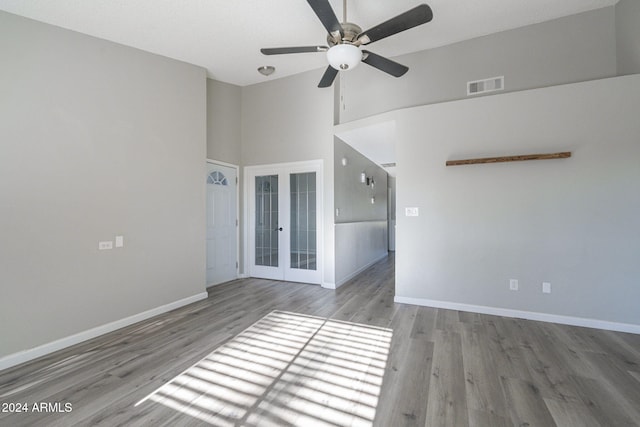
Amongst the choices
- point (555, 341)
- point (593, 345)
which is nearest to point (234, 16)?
point (555, 341)

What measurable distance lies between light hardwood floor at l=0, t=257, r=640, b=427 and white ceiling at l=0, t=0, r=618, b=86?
3.29 meters

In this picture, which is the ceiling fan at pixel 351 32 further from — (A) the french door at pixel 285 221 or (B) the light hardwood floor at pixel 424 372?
(B) the light hardwood floor at pixel 424 372

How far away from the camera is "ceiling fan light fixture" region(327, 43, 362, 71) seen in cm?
242

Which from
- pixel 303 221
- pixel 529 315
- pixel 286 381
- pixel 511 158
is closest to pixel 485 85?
pixel 511 158

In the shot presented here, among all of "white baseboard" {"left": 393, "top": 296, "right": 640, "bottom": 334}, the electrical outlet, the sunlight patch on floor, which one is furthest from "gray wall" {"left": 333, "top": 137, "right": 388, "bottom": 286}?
the electrical outlet

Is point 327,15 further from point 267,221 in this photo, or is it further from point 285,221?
point 267,221

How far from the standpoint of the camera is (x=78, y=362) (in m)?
2.42

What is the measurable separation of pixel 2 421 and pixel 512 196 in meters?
4.98

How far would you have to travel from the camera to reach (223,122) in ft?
16.6

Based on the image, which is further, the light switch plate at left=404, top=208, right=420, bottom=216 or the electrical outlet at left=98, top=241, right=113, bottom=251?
the light switch plate at left=404, top=208, right=420, bottom=216

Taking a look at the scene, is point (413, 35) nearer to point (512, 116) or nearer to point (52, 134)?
point (512, 116)

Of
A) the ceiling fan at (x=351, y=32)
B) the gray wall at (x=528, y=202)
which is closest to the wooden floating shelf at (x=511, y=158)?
the gray wall at (x=528, y=202)

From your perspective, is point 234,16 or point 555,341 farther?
point 234,16

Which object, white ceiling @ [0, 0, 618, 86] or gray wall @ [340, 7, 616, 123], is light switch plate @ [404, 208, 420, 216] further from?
white ceiling @ [0, 0, 618, 86]
